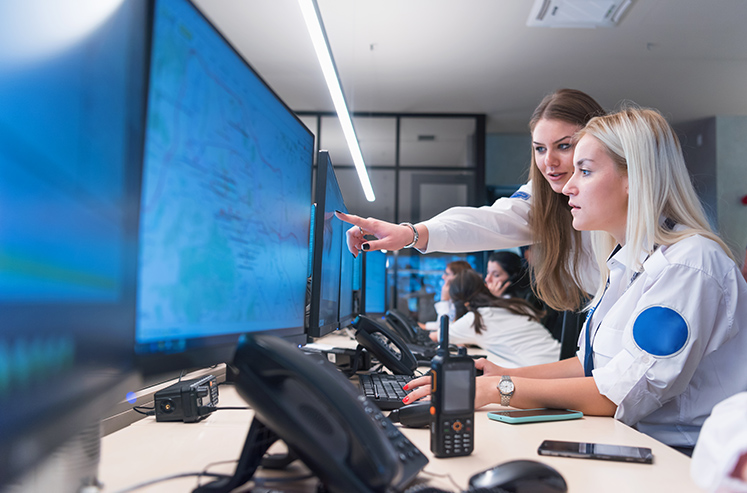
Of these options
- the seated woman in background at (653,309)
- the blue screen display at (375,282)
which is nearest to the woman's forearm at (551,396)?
the seated woman in background at (653,309)

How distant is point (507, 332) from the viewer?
9.34 feet

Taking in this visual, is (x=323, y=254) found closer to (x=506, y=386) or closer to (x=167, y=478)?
(x=506, y=386)

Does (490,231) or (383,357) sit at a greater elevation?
(490,231)

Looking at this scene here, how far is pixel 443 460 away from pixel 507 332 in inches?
90.2

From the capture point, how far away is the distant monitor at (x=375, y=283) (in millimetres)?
2816

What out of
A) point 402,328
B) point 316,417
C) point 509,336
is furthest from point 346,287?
point 509,336

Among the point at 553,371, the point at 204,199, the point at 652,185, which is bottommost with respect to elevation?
the point at 553,371

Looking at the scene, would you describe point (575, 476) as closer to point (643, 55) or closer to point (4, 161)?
point (4, 161)

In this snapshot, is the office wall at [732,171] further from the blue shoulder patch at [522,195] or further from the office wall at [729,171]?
the blue shoulder patch at [522,195]

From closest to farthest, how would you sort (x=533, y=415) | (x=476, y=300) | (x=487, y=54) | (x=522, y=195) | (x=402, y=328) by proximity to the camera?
(x=533, y=415), (x=522, y=195), (x=402, y=328), (x=476, y=300), (x=487, y=54)

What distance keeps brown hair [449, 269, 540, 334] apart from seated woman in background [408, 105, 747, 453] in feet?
5.43

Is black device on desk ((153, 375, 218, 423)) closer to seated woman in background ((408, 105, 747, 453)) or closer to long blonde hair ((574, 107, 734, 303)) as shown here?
seated woman in background ((408, 105, 747, 453))

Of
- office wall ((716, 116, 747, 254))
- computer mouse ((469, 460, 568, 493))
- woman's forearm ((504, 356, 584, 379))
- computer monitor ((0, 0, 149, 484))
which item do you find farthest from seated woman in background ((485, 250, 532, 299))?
office wall ((716, 116, 747, 254))

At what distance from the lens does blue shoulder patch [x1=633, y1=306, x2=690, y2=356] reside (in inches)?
37.6
